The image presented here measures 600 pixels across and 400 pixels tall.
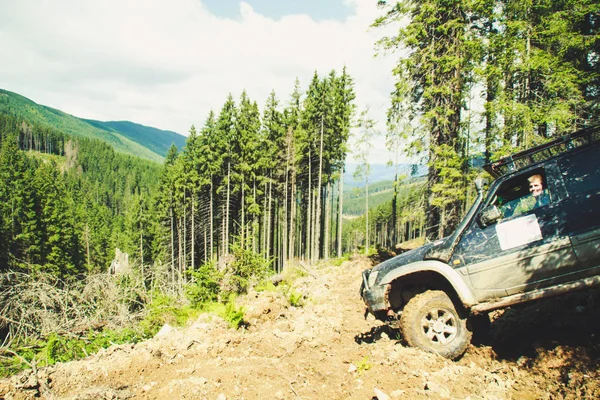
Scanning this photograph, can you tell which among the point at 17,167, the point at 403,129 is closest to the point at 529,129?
the point at 403,129

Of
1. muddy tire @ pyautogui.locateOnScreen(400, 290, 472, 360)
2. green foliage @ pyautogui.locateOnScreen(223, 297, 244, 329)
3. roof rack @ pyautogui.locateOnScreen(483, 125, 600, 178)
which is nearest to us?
roof rack @ pyautogui.locateOnScreen(483, 125, 600, 178)

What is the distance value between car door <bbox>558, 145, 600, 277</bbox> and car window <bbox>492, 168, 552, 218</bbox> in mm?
247

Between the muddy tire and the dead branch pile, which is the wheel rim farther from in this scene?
the dead branch pile

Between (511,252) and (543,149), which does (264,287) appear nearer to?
(511,252)

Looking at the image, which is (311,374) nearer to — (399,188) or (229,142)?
(399,188)

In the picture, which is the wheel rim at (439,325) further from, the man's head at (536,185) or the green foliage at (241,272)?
the green foliage at (241,272)

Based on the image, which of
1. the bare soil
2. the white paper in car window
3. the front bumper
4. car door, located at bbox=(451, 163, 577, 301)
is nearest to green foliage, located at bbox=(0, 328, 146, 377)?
the bare soil

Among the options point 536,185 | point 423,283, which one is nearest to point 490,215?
point 536,185

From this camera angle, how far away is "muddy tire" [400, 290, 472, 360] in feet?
15.3

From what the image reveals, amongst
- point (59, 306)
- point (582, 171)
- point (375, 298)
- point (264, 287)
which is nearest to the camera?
point (582, 171)

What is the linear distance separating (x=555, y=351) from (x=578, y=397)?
3.00 feet

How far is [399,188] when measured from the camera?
500 inches

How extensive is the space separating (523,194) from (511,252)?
2.96 ft

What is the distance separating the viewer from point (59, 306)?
10.1 metres
